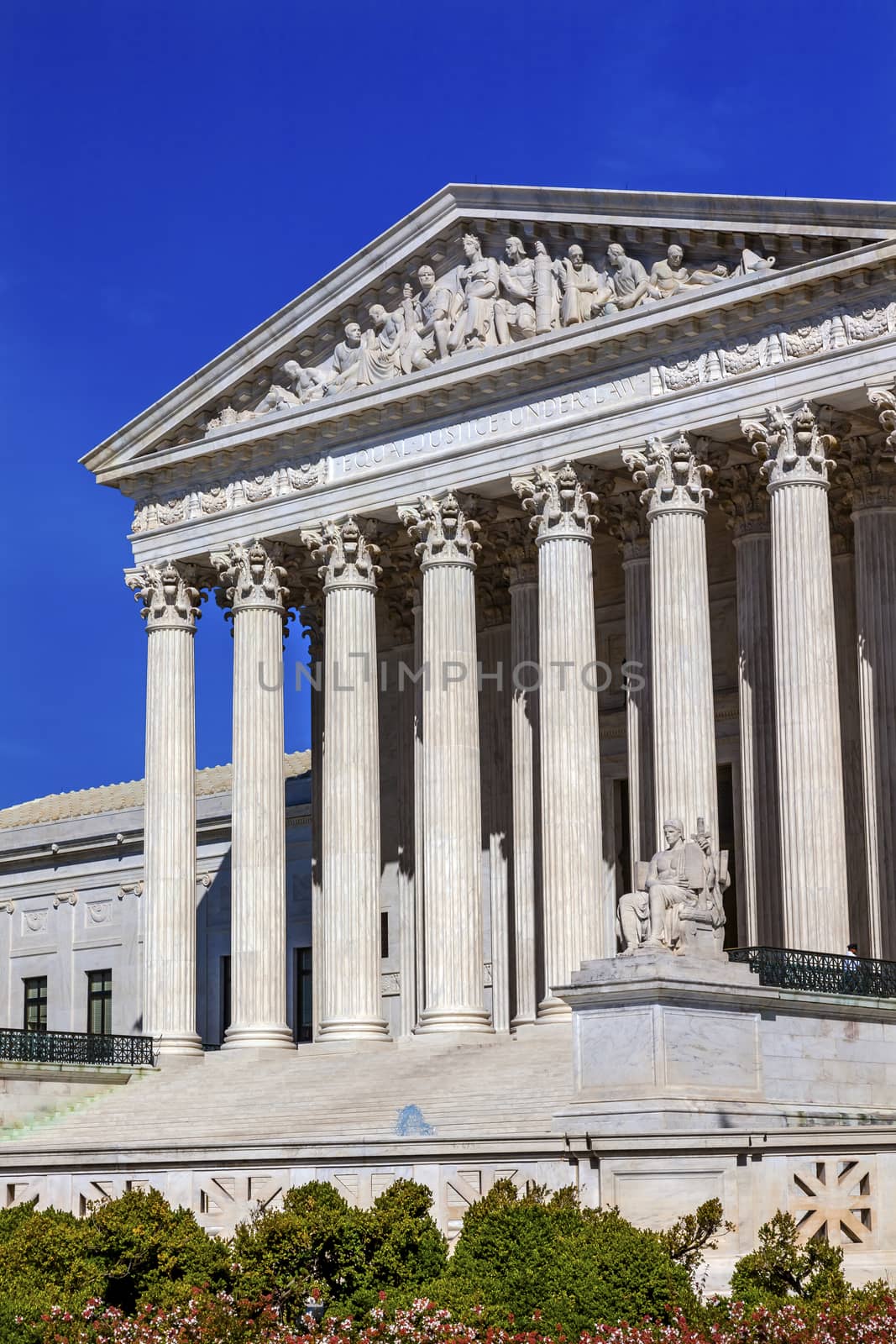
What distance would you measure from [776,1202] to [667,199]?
24.8 m

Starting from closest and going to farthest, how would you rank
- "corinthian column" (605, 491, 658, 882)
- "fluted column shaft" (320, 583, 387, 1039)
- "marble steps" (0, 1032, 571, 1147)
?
"marble steps" (0, 1032, 571, 1147)
"corinthian column" (605, 491, 658, 882)
"fluted column shaft" (320, 583, 387, 1039)

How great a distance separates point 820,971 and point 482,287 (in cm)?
1873

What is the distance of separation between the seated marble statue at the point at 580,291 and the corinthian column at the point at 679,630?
3477 millimetres

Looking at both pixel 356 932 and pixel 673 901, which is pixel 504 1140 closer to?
pixel 673 901

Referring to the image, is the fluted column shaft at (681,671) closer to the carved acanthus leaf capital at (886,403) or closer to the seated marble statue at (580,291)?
the seated marble statue at (580,291)

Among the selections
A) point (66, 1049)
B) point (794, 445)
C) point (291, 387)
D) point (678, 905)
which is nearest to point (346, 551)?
point (291, 387)

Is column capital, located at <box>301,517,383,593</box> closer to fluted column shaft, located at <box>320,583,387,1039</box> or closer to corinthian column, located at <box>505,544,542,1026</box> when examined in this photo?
fluted column shaft, located at <box>320,583,387,1039</box>

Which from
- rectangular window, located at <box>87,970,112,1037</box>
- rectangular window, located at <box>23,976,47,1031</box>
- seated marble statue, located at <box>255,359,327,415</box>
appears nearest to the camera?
seated marble statue, located at <box>255,359,327,415</box>

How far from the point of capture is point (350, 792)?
170ft

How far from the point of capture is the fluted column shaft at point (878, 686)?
47031mm

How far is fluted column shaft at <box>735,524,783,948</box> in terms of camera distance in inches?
1941

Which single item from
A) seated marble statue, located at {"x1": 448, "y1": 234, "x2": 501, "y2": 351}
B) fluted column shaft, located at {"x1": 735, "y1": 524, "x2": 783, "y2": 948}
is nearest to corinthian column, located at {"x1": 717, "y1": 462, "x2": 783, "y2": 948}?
fluted column shaft, located at {"x1": 735, "y1": 524, "x2": 783, "y2": 948}

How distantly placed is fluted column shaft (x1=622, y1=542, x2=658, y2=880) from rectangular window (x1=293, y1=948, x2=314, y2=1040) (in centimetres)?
1418

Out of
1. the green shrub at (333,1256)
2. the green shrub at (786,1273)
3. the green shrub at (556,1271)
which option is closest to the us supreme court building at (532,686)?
the green shrub at (333,1256)
